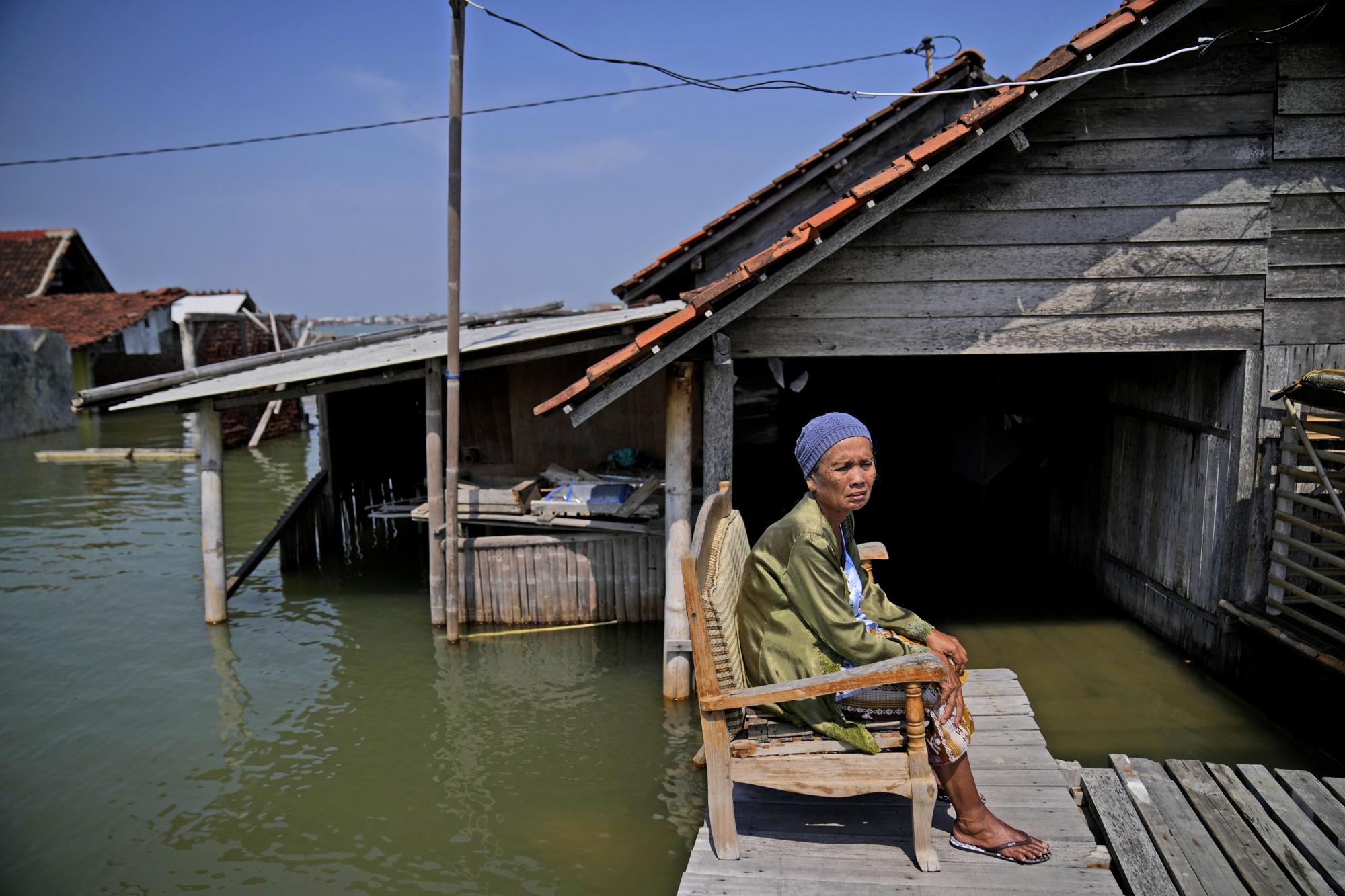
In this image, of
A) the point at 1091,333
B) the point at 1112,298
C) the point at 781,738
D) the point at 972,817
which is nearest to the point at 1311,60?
the point at 1112,298

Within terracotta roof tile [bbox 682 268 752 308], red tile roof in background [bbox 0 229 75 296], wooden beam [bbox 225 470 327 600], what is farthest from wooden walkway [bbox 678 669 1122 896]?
red tile roof in background [bbox 0 229 75 296]

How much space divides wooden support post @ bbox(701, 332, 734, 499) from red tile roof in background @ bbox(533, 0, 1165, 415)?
56 centimetres

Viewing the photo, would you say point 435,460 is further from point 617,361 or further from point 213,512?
point 617,361

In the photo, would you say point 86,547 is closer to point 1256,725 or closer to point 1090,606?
point 1090,606

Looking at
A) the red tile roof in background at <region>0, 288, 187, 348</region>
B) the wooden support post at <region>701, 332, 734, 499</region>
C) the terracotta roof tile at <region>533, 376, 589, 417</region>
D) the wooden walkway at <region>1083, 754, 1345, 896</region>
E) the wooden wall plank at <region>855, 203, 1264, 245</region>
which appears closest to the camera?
the wooden walkway at <region>1083, 754, 1345, 896</region>

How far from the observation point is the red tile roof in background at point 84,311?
23594mm

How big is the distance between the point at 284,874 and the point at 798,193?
29.1ft

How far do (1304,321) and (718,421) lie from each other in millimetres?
4376

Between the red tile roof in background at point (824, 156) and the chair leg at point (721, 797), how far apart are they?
859cm

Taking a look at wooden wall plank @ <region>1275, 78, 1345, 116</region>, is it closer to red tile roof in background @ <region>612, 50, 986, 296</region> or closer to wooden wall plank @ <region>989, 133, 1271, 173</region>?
wooden wall plank @ <region>989, 133, 1271, 173</region>

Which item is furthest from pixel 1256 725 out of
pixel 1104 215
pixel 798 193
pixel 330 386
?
pixel 330 386

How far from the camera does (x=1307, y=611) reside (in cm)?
663

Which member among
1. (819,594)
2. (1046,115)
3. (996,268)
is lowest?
(819,594)

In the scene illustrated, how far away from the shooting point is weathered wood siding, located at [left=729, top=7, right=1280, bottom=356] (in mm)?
6402
